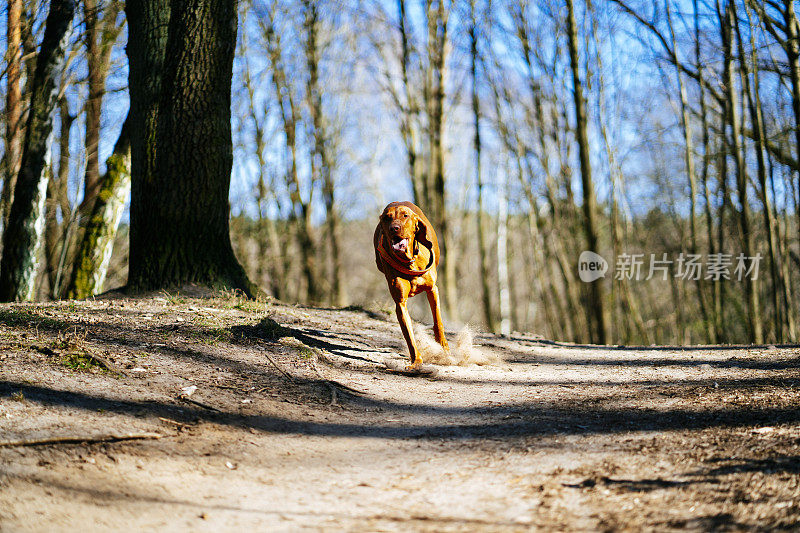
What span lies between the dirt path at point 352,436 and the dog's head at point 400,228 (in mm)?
1157

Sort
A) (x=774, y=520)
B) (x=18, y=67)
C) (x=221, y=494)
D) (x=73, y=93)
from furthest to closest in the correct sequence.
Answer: (x=73, y=93), (x=18, y=67), (x=221, y=494), (x=774, y=520)

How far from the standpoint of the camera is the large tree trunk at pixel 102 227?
998 centimetres

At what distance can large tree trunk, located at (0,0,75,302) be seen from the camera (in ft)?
31.8

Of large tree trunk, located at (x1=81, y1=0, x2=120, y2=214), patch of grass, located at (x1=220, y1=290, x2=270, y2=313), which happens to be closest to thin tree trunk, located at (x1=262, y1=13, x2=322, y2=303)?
large tree trunk, located at (x1=81, y1=0, x2=120, y2=214)

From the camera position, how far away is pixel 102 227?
33.9 feet

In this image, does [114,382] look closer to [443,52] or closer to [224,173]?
[224,173]

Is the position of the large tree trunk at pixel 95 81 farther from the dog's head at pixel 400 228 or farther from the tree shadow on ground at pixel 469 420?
the tree shadow on ground at pixel 469 420

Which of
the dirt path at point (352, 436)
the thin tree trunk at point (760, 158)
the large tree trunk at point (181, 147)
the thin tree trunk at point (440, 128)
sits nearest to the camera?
the dirt path at point (352, 436)

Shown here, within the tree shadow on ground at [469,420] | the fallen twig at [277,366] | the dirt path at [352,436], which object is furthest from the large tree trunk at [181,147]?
the tree shadow on ground at [469,420]

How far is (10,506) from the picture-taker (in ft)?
8.83

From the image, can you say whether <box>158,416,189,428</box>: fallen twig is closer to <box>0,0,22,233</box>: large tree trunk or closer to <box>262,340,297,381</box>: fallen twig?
<box>262,340,297,381</box>: fallen twig

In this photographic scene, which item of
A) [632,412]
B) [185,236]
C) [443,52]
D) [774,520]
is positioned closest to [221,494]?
[774,520]

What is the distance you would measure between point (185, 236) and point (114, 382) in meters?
3.53

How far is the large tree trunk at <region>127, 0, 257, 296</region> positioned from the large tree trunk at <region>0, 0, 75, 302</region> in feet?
9.41
